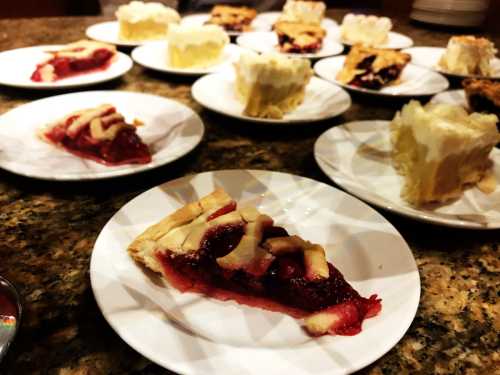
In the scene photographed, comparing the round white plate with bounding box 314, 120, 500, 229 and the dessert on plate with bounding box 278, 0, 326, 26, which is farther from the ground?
the dessert on plate with bounding box 278, 0, 326, 26

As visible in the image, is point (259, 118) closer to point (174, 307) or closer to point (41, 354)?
point (174, 307)

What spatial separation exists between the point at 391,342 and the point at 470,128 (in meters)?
0.66

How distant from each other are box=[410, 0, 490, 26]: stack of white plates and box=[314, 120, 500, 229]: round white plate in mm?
1824

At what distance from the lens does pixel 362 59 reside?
1.72 m

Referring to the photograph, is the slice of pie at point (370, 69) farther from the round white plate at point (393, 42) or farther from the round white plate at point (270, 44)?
the round white plate at point (393, 42)

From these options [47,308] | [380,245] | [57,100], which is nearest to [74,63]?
[57,100]

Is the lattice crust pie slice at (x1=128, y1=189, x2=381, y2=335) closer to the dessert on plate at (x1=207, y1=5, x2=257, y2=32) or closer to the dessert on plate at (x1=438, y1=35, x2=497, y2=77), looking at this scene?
the dessert on plate at (x1=438, y1=35, x2=497, y2=77)

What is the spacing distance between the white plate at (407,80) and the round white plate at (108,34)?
861mm

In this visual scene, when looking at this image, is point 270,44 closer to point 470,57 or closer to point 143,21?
point 143,21

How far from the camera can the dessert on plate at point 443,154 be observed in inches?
40.4

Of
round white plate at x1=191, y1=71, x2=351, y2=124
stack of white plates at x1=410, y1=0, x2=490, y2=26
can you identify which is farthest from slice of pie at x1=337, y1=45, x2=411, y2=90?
stack of white plates at x1=410, y1=0, x2=490, y2=26

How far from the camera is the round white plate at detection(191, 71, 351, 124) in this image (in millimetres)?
1354

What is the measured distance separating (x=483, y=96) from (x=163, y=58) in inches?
47.1

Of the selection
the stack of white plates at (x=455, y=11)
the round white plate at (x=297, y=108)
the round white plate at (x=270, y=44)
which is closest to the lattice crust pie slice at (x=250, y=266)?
the round white plate at (x=297, y=108)
